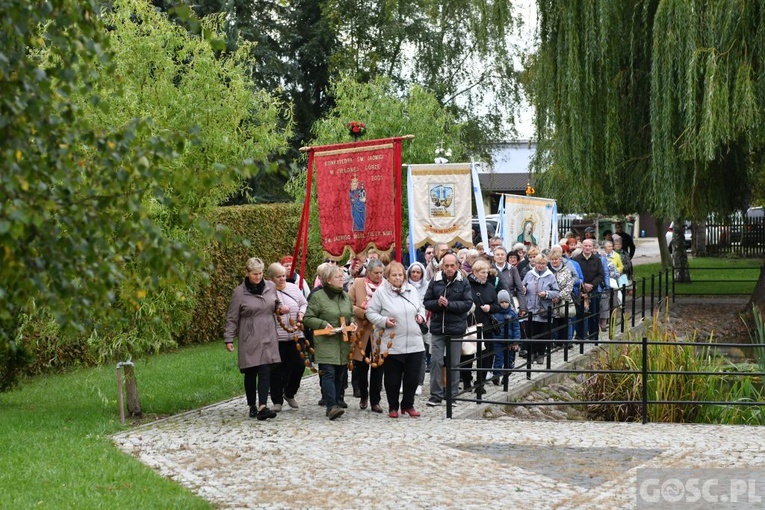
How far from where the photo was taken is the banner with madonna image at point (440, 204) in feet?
53.2

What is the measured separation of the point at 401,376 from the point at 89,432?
11.1ft

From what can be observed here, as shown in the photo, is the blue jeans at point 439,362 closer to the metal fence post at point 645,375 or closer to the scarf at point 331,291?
the scarf at point 331,291

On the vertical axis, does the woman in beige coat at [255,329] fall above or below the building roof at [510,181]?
below

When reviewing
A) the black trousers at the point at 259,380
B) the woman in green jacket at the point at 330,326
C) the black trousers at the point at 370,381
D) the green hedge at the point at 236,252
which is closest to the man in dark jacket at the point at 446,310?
the black trousers at the point at 370,381

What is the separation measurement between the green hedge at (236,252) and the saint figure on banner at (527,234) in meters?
5.31

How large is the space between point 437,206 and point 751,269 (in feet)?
76.3

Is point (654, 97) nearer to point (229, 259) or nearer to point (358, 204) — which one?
point (358, 204)

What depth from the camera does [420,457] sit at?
972 centimetres

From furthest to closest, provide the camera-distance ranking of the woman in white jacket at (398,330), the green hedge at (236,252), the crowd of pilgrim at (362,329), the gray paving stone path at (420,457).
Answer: the green hedge at (236,252)
the woman in white jacket at (398,330)
the crowd of pilgrim at (362,329)
the gray paving stone path at (420,457)

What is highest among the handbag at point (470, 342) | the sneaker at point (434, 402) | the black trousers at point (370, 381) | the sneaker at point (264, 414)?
the handbag at point (470, 342)

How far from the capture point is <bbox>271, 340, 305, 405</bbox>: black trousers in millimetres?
12680

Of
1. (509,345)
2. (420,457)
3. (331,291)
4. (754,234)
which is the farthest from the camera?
(754,234)

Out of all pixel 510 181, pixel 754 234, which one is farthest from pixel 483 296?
pixel 510 181

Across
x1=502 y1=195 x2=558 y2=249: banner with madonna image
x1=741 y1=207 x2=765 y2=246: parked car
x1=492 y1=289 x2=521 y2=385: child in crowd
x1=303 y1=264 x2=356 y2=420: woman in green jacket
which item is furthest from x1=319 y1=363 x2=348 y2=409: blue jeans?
x1=741 y1=207 x2=765 y2=246: parked car
